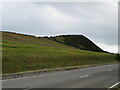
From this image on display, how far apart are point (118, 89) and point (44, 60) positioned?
21037 millimetres

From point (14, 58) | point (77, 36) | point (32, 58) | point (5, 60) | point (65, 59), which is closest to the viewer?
point (5, 60)

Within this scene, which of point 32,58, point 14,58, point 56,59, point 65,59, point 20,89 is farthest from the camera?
point 65,59

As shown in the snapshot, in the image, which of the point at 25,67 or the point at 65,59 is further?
the point at 65,59

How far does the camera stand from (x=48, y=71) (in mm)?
26297

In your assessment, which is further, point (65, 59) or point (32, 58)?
point (65, 59)

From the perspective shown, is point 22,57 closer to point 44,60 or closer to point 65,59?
point 44,60

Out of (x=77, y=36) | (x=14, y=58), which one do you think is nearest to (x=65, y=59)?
(x=14, y=58)

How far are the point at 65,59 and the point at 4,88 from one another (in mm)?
27829

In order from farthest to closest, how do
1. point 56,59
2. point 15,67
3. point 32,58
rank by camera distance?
point 56,59, point 32,58, point 15,67

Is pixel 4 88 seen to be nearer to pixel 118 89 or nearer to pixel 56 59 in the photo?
pixel 118 89

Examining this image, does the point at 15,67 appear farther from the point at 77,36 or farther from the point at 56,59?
the point at 77,36

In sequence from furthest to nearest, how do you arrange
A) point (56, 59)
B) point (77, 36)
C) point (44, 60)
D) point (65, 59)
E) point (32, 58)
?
point (77, 36)
point (65, 59)
point (56, 59)
point (44, 60)
point (32, 58)

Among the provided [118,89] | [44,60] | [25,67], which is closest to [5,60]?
[25,67]

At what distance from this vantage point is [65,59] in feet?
133
